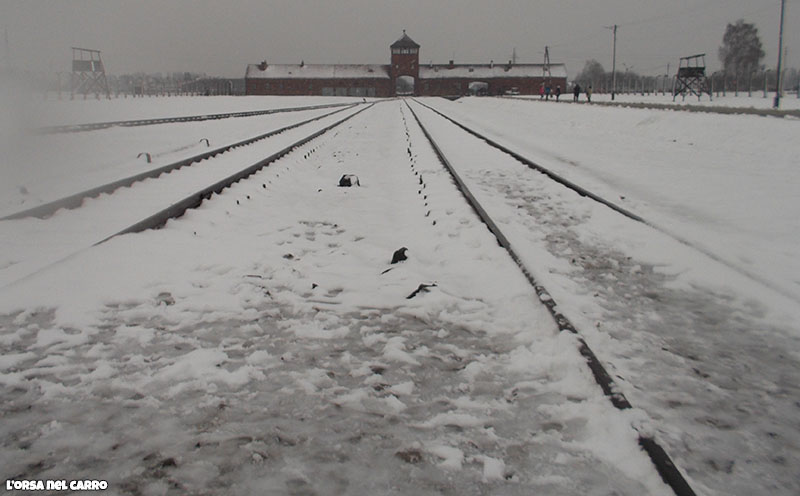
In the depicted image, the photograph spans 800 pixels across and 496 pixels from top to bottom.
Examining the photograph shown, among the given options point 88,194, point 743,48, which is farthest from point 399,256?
point 743,48

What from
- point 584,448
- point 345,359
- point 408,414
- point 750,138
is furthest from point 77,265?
point 750,138

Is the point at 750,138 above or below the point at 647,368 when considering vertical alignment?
above

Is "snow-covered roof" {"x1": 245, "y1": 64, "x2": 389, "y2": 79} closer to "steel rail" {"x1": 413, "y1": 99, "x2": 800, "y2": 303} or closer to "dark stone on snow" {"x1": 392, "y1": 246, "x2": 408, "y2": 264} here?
"steel rail" {"x1": 413, "y1": 99, "x2": 800, "y2": 303}

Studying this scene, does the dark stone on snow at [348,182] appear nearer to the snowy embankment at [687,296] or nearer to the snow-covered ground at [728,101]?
the snowy embankment at [687,296]

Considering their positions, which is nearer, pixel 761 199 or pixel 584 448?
pixel 584 448

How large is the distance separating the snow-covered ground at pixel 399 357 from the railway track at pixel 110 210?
422mm

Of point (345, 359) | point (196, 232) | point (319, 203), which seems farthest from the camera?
point (319, 203)

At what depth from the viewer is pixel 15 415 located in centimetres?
261

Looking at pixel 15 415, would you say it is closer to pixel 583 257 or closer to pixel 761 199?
pixel 583 257

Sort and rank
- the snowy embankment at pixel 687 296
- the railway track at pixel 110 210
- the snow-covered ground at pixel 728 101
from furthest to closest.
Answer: the snow-covered ground at pixel 728 101
the railway track at pixel 110 210
the snowy embankment at pixel 687 296

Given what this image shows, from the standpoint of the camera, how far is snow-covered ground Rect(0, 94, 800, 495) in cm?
229

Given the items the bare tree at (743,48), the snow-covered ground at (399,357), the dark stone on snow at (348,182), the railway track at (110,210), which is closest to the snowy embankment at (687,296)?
the snow-covered ground at (399,357)

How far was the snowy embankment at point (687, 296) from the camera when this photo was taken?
2.55 metres

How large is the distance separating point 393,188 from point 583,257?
14.1ft
